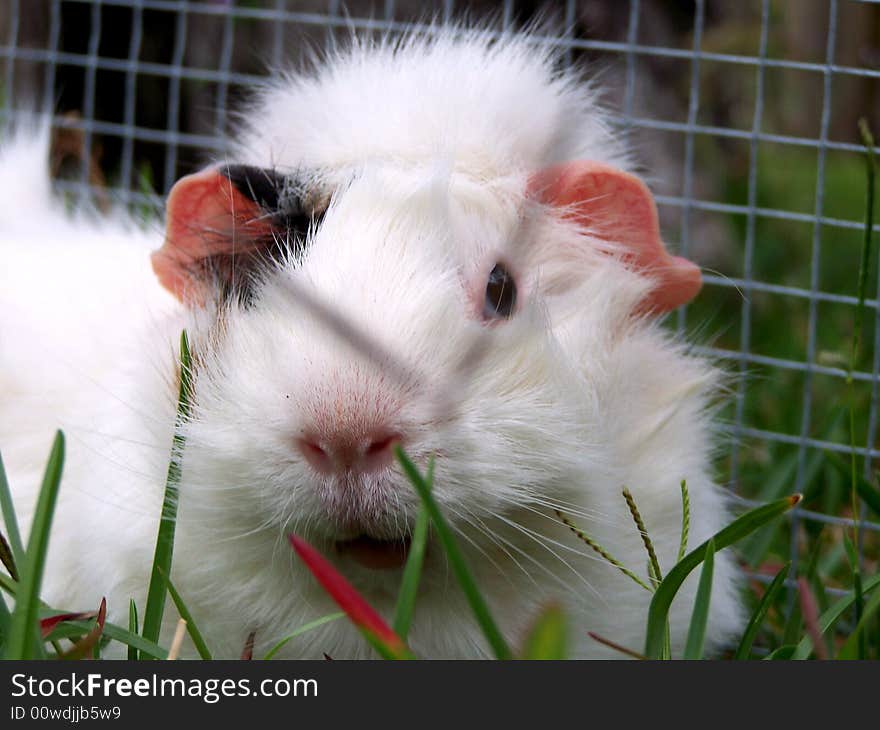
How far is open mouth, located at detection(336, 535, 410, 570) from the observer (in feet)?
4.32

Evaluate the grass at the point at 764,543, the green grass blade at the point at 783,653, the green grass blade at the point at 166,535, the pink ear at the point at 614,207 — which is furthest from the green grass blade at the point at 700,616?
the green grass blade at the point at 166,535

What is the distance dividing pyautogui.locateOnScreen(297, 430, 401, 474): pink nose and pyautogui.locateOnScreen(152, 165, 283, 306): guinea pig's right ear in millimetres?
394

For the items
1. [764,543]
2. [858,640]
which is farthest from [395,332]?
[764,543]

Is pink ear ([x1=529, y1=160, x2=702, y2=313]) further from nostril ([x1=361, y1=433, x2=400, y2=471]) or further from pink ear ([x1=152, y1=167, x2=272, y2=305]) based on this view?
nostril ([x1=361, y1=433, x2=400, y2=471])

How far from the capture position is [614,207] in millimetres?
1552

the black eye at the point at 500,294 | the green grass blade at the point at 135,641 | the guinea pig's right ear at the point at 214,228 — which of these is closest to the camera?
the green grass blade at the point at 135,641

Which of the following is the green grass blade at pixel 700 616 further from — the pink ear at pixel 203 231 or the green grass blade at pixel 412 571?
the pink ear at pixel 203 231

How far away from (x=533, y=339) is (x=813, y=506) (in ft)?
4.80

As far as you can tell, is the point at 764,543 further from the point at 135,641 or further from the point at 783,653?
the point at 135,641

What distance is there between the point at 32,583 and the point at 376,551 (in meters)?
0.41

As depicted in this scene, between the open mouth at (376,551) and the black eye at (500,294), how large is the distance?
0.31m

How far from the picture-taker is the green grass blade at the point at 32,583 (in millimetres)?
1068

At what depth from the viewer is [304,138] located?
1.65m

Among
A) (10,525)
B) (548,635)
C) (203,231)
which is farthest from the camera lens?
(203,231)
